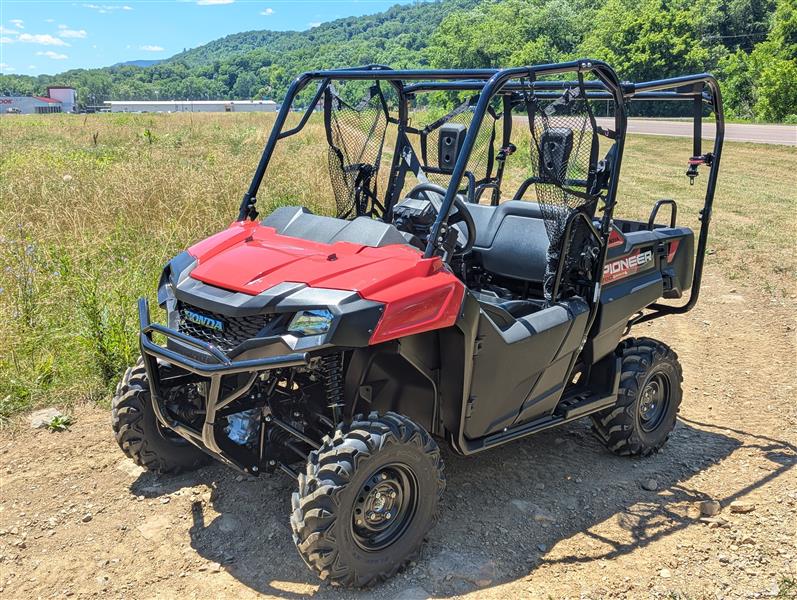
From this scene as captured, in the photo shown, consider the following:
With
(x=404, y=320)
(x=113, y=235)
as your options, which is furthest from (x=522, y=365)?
(x=113, y=235)

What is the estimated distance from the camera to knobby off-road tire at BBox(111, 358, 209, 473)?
383 centimetres

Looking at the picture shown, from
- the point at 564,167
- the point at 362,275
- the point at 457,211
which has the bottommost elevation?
the point at 362,275

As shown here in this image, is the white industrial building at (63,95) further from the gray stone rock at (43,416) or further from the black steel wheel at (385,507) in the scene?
the black steel wheel at (385,507)

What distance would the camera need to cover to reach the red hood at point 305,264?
311cm

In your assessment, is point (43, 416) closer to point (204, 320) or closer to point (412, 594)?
point (204, 320)

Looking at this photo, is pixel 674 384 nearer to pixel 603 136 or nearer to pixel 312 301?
pixel 603 136

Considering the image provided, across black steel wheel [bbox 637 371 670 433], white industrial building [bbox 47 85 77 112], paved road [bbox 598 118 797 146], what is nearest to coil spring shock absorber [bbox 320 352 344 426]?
black steel wheel [bbox 637 371 670 433]

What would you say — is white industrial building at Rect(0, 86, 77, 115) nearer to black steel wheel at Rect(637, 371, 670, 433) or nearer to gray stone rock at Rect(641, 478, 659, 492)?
black steel wheel at Rect(637, 371, 670, 433)

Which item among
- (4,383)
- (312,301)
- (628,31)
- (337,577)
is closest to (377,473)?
(337,577)

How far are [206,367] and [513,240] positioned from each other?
2118 mm

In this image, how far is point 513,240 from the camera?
174 inches

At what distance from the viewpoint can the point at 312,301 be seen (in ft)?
9.82

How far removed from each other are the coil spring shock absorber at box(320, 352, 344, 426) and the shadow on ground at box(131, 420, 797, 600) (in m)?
0.75

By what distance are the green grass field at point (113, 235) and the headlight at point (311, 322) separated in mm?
2489
